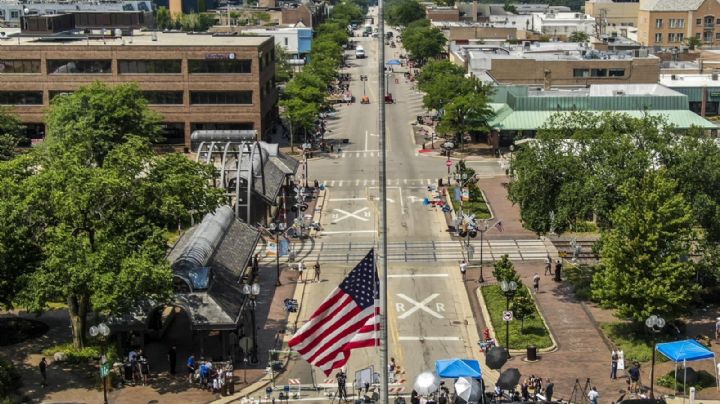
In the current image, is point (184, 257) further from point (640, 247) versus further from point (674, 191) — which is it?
point (674, 191)

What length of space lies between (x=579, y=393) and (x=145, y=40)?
88402 millimetres

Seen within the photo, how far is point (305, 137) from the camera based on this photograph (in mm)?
116062

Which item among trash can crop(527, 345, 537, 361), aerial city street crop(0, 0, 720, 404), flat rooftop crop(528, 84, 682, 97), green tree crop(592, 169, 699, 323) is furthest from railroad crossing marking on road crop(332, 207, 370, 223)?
flat rooftop crop(528, 84, 682, 97)

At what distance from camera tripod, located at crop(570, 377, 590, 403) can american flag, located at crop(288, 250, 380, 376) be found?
15.9 metres

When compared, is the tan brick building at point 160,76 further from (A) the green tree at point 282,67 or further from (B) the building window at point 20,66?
(A) the green tree at point 282,67

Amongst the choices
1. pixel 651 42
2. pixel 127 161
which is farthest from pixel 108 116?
pixel 651 42

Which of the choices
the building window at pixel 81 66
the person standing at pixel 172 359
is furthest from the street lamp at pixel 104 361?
the building window at pixel 81 66

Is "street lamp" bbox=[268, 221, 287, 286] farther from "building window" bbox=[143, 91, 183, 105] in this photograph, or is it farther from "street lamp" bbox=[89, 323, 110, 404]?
"building window" bbox=[143, 91, 183, 105]

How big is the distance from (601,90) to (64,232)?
263 ft

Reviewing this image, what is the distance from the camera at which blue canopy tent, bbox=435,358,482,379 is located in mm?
41812

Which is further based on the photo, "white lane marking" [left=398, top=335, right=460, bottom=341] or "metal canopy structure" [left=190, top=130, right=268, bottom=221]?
"metal canopy structure" [left=190, top=130, right=268, bottom=221]

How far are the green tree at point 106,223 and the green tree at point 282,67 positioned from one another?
108 meters

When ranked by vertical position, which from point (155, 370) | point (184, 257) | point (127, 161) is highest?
point (127, 161)

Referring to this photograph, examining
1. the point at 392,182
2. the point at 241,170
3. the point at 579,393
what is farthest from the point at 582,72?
the point at 579,393
